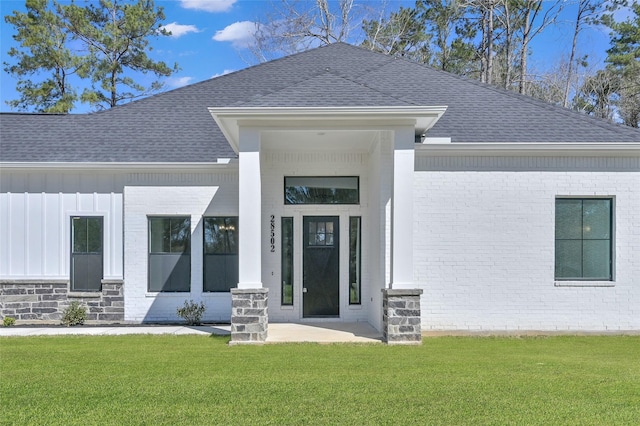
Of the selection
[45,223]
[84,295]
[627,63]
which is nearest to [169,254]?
[84,295]

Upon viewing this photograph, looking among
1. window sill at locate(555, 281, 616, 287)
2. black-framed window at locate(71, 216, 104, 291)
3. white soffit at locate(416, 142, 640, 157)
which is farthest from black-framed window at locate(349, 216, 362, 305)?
black-framed window at locate(71, 216, 104, 291)

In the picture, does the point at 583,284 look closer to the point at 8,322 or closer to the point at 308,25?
the point at 8,322

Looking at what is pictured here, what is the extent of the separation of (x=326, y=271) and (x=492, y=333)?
3554 millimetres

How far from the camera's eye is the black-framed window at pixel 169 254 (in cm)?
1095

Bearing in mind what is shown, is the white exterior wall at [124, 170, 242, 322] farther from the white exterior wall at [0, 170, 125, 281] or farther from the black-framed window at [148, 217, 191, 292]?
the white exterior wall at [0, 170, 125, 281]

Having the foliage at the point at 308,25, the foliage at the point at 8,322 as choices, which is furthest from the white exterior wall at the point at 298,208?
the foliage at the point at 308,25

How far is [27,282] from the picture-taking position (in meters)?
10.8

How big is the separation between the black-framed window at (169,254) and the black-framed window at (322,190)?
236 centimetres

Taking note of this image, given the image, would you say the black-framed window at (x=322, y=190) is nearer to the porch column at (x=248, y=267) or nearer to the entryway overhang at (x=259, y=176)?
the entryway overhang at (x=259, y=176)

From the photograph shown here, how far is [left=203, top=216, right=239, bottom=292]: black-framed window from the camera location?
36.0 ft

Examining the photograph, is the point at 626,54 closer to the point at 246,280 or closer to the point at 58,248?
the point at 246,280

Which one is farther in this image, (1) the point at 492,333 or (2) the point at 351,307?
(2) the point at 351,307

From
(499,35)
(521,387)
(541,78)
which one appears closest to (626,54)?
(541,78)

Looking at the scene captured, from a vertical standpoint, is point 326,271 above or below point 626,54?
below
